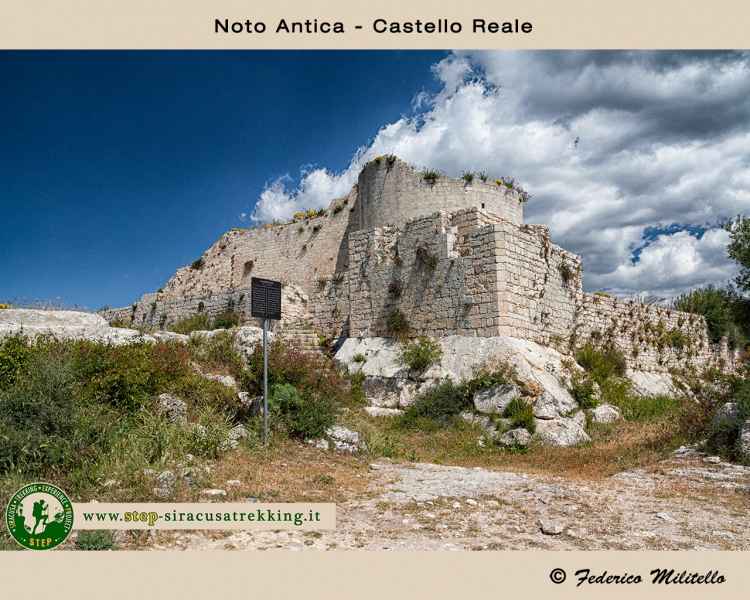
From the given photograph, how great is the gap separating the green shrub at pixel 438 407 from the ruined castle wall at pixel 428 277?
186 cm

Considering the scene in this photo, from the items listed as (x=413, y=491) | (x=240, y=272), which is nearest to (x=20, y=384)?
(x=413, y=491)

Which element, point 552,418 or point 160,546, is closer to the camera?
point 160,546

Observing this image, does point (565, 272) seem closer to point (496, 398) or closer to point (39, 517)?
point (496, 398)

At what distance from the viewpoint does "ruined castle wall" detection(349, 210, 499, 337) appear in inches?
557

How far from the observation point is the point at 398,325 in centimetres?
1550

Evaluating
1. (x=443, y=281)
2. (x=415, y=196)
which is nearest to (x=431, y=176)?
(x=415, y=196)

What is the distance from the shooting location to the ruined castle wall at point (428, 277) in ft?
46.4

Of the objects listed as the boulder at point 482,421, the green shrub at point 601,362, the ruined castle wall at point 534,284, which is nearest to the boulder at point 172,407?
the boulder at point 482,421

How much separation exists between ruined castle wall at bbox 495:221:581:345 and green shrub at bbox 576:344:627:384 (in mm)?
826

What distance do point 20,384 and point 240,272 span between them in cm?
2123

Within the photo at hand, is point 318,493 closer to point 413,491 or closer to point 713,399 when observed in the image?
point 413,491

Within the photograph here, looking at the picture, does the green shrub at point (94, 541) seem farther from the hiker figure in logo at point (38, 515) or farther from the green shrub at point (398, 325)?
the green shrub at point (398, 325)

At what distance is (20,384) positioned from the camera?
7824 millimetres

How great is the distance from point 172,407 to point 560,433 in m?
7.60
